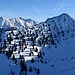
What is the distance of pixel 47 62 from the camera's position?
15000 cm

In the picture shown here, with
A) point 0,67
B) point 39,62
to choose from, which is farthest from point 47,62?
point 0,67

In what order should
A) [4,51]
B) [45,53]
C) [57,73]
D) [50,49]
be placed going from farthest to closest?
1. [50,49]
2. [45,53]
3. [4,51]
4. [57,73]

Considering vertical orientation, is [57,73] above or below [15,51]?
below

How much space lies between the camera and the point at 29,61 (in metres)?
147

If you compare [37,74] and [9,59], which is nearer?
[37,74]

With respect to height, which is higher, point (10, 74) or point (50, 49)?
point (50, 49)

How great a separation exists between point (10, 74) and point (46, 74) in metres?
23.3

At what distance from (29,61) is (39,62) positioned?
7.90 meters

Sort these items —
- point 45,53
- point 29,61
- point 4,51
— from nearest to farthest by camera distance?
point 29,61
point 4,51
point 45,53

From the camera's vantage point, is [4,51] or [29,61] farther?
[4,51]

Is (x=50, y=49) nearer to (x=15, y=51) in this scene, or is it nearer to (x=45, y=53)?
(x=45, y=53)

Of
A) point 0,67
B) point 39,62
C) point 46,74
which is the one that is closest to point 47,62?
point 39,62

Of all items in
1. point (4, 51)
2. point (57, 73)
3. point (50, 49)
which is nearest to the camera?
point (57, 73)

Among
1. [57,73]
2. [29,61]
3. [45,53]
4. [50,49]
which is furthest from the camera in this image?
[50,49]
